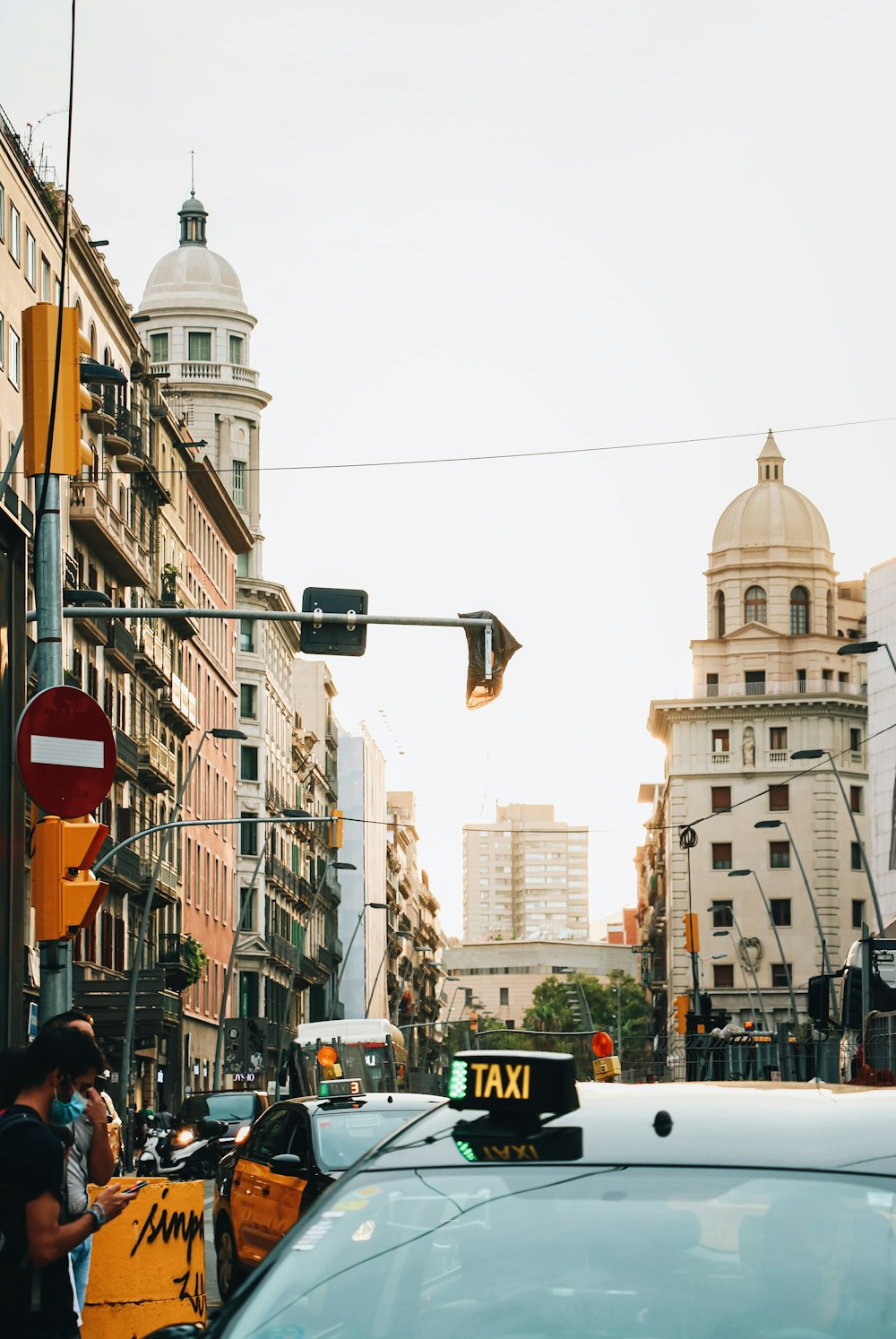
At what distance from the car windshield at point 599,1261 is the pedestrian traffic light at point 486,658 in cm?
1524

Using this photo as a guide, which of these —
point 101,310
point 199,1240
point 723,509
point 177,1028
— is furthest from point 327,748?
point 199,1240

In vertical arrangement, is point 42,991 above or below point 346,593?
below

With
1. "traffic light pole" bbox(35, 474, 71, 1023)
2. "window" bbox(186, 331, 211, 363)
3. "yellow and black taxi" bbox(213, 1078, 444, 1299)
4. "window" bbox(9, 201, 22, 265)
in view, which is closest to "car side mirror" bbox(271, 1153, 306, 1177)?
"yellow and black taxi" bbox(213, 1078, 444, 1299)

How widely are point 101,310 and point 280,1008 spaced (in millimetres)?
45466

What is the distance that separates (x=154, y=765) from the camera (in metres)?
66.2

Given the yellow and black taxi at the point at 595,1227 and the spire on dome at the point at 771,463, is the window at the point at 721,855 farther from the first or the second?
the yellow and black taxi at the point at 595,1227

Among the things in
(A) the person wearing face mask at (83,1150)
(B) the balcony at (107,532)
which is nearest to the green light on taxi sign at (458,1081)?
(A) the person wearing face mask at (83,1150)

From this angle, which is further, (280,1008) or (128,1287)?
(280,1008)

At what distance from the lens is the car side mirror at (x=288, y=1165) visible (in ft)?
48.0

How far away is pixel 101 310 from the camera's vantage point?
61312mm

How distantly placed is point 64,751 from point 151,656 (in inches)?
2222

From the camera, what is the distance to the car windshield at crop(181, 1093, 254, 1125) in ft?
125

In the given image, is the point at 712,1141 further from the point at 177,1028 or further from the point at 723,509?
the point at 723,509

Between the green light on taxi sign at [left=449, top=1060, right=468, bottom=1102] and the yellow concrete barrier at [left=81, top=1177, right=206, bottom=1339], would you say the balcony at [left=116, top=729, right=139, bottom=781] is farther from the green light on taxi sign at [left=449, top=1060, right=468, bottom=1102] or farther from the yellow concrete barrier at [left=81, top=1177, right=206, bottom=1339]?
the green light on taxi sign at [left=449, top=1060, right=468, bottom=1102]
